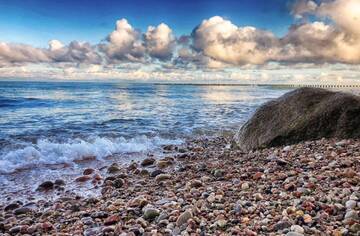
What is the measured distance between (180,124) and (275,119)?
9323 mm

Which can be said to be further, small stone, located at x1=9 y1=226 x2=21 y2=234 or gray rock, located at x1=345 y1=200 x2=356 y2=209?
small stone, located at x1=9 y1=226 x2=21 y2=234

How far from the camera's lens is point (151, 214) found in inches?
208

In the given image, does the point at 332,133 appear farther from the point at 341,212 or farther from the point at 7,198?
the point at 7,198

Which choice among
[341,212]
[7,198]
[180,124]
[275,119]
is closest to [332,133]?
[275,119]

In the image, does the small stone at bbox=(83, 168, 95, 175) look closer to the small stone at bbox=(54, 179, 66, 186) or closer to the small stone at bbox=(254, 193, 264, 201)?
the small stone at bbox=(54, 179, 66, 186)

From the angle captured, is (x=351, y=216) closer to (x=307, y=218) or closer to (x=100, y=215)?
(x=307, y=218)

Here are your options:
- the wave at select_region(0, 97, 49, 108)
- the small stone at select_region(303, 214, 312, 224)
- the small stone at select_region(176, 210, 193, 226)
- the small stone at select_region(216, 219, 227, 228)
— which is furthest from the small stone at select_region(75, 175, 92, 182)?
the wave at select_region(0, 97, 49, 108)

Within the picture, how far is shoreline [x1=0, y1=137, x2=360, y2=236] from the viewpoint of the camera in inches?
172

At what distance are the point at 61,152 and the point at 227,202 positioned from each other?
7943 millimetres

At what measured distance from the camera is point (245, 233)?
4.13 m

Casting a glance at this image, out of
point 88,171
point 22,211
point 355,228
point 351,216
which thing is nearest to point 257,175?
point 351,216

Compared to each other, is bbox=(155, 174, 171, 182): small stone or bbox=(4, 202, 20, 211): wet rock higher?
bbox=(155, 174, 171, 182): small stone

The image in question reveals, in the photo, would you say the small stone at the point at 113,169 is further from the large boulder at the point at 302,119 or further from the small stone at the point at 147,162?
the large boulder at the point at 302,119

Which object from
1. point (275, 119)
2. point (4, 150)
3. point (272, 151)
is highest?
point (275, 119)
